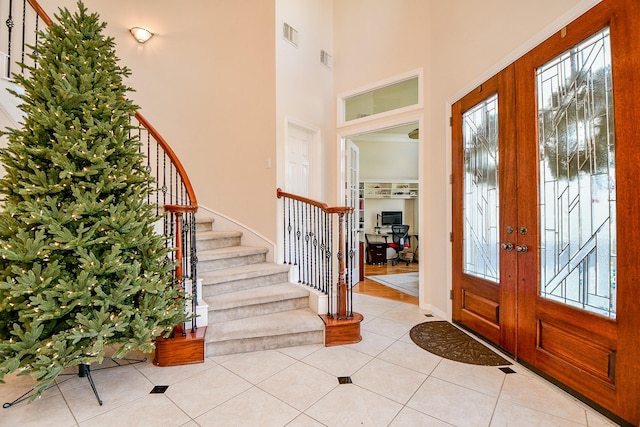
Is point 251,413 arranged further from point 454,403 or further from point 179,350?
point 454,403

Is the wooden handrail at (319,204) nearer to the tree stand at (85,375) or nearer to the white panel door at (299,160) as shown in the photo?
the white panel door at (299,160)

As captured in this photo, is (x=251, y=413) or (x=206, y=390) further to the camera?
(x=206, y=390)

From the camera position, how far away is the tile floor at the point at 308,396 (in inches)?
68.8

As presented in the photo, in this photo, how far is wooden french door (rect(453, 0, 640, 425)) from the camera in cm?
164

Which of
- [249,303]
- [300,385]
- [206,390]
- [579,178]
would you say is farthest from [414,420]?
[579,178]

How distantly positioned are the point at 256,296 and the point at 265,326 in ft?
1.14

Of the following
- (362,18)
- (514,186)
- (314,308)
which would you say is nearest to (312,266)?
(314,308)

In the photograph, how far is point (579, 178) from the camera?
193 cm

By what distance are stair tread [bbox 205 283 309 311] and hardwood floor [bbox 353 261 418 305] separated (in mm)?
1691

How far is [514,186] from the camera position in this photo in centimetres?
241

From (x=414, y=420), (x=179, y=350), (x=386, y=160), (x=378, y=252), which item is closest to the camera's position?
(x=414, y=420)

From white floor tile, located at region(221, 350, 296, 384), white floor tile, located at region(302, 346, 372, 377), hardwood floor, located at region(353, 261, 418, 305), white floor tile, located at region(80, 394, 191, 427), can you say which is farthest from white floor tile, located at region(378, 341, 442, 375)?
white floor tile, located at region(80, 394, 191, 427)

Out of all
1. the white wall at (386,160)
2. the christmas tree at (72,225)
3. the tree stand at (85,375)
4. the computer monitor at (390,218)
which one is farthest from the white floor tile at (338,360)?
the white wall at (386,160)

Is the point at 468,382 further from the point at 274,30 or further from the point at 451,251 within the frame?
the point at 274,30
